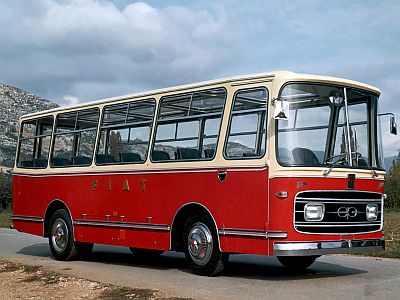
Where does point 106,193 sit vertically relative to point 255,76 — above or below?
below

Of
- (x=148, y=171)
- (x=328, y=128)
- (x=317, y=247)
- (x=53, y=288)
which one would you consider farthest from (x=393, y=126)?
(x=53, y=288)

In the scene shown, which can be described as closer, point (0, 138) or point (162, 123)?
point (162, 123)

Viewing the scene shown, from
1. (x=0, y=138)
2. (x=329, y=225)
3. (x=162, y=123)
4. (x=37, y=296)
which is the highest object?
(x=0, y=138)

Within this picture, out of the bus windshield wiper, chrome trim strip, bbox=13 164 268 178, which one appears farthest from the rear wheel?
the bus windshield wiper

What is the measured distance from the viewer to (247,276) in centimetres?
1102

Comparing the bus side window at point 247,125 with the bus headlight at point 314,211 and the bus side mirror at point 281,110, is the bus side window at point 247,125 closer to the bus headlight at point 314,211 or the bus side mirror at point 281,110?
the bus side mirror at point 281,110

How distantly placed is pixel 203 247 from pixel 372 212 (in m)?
2.59

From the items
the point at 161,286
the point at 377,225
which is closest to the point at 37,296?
the point at 161,286

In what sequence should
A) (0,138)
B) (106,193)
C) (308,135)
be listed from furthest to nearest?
(0,138) → (106,193) → (308,135)

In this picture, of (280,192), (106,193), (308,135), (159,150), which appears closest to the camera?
(280,192)

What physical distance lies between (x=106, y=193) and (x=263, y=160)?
4.17 m

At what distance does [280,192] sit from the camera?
9.67 meters

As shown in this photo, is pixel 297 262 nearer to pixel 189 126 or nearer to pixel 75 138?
pixel 189 126

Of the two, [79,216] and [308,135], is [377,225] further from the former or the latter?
[79,216]
